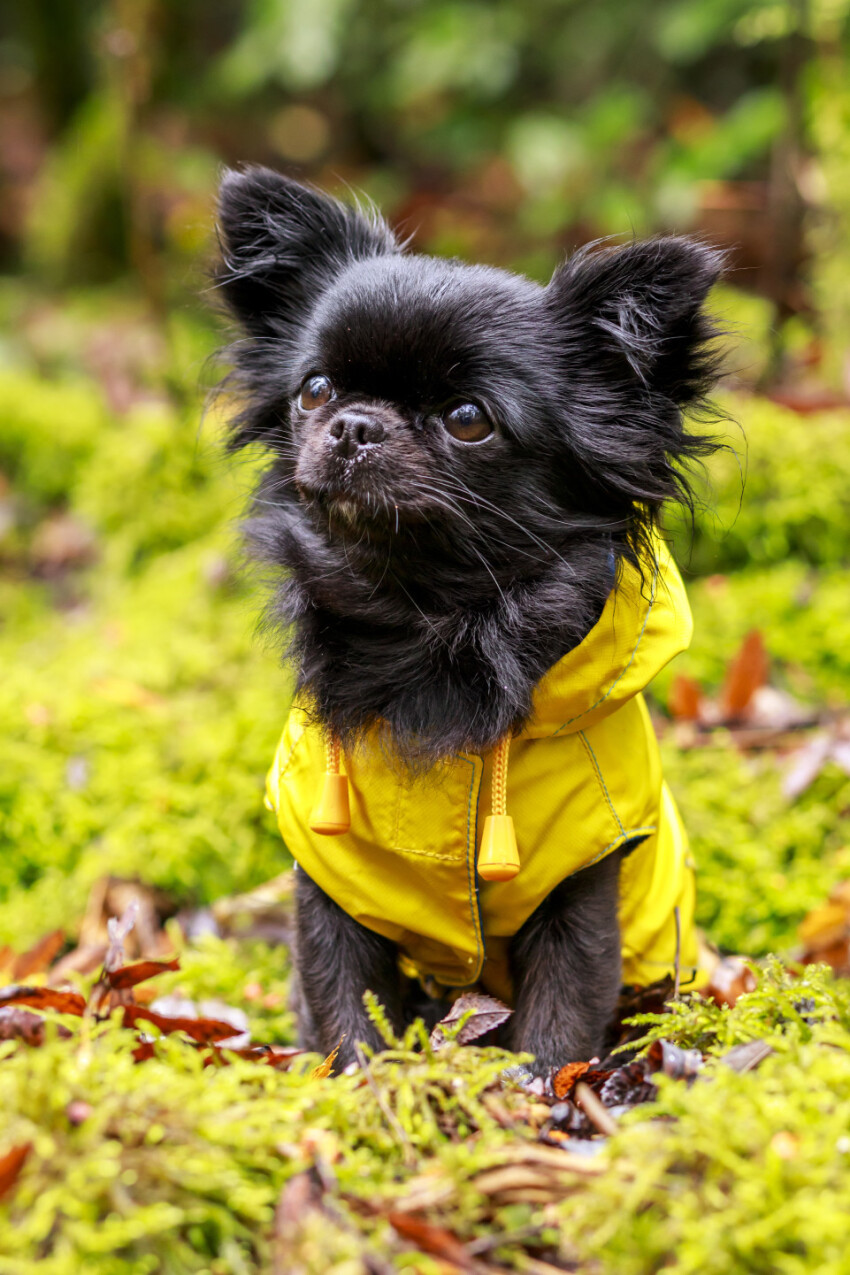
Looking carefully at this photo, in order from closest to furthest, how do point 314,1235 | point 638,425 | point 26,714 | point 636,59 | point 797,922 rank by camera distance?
point 314,1235, point 638,425, point 797,922, point 26,714, point 636,59

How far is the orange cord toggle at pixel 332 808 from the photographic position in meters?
2.18

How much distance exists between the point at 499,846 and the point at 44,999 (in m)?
1.00

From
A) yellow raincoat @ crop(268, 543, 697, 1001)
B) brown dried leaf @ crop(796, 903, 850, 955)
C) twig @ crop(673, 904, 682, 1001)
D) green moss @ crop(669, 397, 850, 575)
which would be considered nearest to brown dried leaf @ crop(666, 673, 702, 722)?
green moss @ crop(669, 397, 850, 575)

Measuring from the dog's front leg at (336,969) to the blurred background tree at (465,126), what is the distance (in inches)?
162

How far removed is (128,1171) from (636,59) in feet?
31.0

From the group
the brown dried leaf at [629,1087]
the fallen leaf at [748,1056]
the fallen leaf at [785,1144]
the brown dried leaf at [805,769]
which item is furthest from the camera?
the brown dried leaf at [805,769]

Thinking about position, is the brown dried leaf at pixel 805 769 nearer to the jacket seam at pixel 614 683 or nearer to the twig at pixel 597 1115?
the jacket seam at pixel 614 683

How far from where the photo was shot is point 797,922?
3.06 metres

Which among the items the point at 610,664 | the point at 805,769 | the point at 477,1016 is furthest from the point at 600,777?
the point at 805,769

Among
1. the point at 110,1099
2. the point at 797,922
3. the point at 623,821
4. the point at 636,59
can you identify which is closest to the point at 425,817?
the point at 623,821

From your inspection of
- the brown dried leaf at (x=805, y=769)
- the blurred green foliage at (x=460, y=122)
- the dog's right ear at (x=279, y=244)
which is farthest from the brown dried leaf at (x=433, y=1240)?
the blurred green foliage at (x=460, y=122)

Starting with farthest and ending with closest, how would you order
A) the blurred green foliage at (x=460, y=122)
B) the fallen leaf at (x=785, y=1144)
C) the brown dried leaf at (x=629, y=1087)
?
the blurred green foliage at (x=460, y=122), the brown dried leaf at (x=629, y=1087), the fallen leaf at (x=785, y=1144)

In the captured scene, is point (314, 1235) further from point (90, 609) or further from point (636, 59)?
point (636, 59)

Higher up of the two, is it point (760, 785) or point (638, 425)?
point (638, 425)
